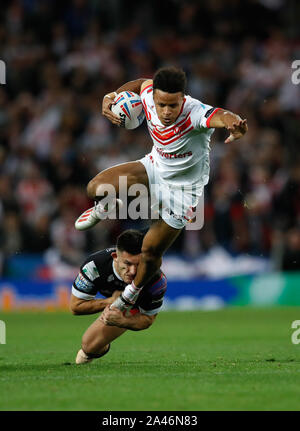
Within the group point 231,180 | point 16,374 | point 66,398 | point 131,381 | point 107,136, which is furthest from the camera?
point 107,136

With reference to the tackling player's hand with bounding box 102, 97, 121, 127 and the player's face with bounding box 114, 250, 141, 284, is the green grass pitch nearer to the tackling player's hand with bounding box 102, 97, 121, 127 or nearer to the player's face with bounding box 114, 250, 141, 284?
the player's face with bounding box 114, 250, 141, 284

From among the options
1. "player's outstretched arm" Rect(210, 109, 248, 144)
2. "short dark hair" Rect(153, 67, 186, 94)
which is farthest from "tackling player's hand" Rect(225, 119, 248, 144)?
"short dark hair" Rect(153, 67, 186, 94)

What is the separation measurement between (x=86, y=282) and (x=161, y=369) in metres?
1.54

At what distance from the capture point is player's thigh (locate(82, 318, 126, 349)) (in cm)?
936

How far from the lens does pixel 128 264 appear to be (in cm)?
950

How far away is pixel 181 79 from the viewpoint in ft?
28.4

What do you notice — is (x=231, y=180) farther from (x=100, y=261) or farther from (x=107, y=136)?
(x=100, y=261)

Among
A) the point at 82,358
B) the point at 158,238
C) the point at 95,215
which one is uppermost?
the point at 95,215

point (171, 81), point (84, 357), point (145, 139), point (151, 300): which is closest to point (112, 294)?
point (151, 300)

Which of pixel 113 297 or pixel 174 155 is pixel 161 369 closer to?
pixel 113 297

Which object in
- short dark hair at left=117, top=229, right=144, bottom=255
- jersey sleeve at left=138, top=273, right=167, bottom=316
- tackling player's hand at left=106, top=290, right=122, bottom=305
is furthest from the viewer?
tackling player's hand at left=106, top=290, right=122, bottom=305

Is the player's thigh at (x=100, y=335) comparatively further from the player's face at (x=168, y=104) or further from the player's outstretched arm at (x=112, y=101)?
the player's face at (x=168, y=104)

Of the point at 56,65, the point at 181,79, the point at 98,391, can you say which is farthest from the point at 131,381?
the point at 56,65

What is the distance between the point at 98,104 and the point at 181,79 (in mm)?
11048
